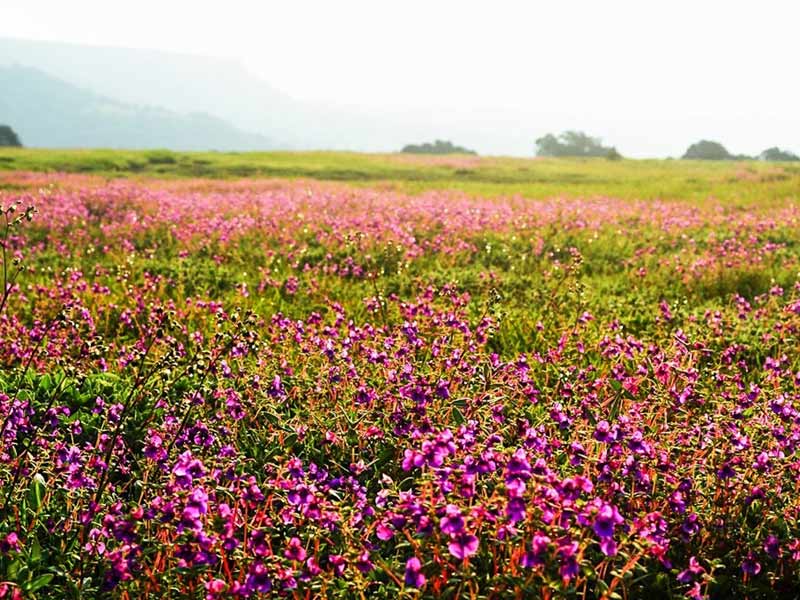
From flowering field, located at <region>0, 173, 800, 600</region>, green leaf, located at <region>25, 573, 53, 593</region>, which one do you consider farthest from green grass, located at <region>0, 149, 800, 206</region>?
green leaf, located at <region>25, 573, 53, 593</region>

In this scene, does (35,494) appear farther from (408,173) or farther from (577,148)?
(577,148)

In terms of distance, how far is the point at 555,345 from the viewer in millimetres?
6773

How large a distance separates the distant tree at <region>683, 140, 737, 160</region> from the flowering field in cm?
→ 9550

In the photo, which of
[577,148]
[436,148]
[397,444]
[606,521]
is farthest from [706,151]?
[606,521]

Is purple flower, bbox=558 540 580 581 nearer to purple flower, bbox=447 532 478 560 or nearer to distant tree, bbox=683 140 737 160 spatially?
purple flower, bbox=447 532 478 560

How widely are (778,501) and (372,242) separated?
27.2ft

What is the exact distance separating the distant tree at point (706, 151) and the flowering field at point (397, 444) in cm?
9550

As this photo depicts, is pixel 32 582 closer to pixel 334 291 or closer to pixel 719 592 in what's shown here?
pixel 719 592

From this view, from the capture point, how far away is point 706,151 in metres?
98.1

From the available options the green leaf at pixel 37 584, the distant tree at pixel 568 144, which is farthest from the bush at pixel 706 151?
the green leaf at pixel 37 584

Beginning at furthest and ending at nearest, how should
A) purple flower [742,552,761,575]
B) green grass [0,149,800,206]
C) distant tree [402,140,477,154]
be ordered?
distant tree [402,140,477,154], green grass [0,149,800,206], purple flower [742,552,761,575]

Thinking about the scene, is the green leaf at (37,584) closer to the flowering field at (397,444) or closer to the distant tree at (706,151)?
the flowering field at (397,444)

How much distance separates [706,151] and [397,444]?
348ft

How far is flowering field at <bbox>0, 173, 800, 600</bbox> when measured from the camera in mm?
2789
